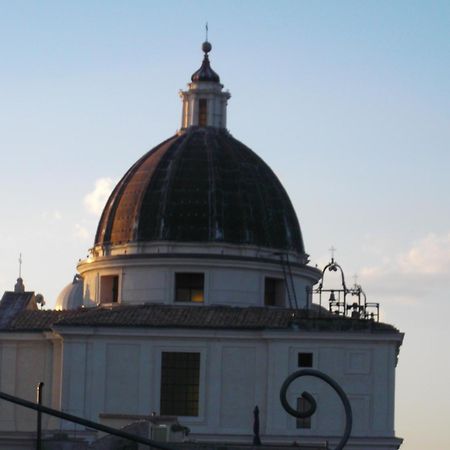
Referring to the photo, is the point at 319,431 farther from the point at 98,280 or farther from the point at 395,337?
the point at 98,280

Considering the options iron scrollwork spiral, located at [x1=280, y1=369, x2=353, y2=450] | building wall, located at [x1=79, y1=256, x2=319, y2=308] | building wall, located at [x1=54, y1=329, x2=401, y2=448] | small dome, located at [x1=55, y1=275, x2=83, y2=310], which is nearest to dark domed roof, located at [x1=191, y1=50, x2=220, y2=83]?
building wall, located at [x1=79, y1=256, x2=319, y2=308]

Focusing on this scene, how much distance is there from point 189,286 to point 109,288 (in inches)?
155

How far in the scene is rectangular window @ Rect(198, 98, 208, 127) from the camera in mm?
83438

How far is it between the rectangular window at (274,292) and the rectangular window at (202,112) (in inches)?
337

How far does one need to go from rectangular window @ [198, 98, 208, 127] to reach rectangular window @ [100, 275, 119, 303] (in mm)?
8922

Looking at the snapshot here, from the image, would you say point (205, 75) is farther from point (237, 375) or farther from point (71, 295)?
point (71, 295)

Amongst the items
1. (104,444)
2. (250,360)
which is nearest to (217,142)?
(250,360)

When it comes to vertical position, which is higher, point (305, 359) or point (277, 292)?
point (277, 292)

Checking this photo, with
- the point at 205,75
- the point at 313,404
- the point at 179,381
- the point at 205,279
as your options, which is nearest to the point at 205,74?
the point at 205,75

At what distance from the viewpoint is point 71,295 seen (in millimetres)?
100938

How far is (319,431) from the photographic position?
72.6m

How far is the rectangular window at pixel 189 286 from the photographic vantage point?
77.9 metres

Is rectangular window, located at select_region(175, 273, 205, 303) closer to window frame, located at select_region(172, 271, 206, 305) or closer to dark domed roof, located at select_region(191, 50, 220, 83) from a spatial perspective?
window frame, located at select_region(172, 271, 206, 305)

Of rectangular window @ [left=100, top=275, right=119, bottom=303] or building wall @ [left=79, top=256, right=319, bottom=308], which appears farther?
rectangular window @ [left=100, top=275, right=119, bottom=303]
